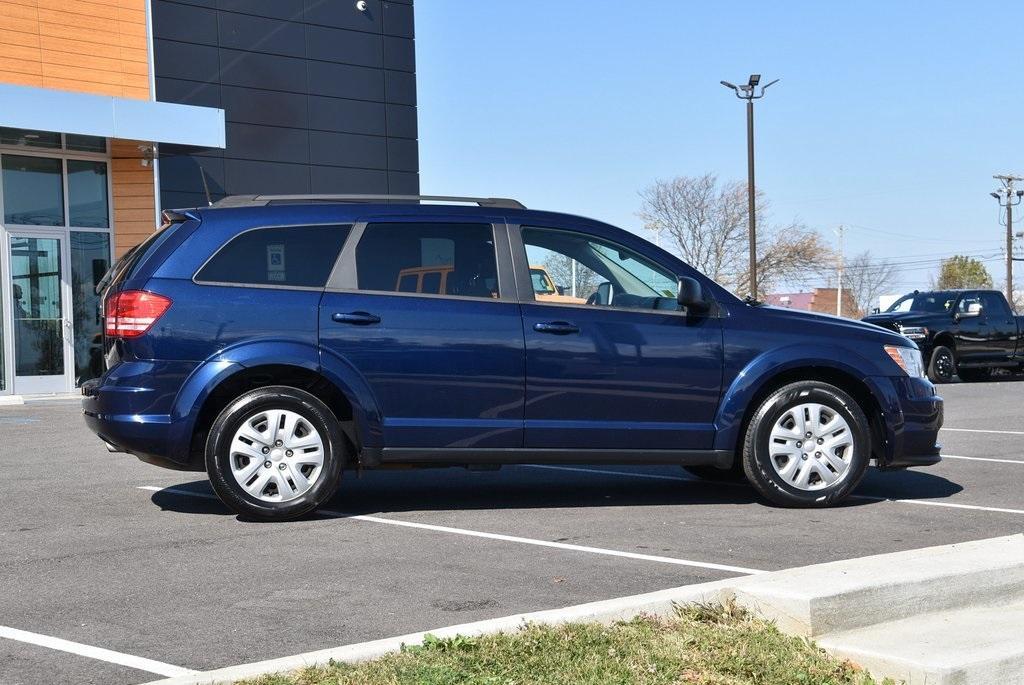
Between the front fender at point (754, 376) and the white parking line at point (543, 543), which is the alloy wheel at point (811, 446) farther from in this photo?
the white parking line at point (543, 543)

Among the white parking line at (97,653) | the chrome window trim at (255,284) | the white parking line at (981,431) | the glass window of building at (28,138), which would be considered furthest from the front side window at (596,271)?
the glass window of building at (28,138)

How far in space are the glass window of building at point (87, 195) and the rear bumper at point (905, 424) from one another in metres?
15.0

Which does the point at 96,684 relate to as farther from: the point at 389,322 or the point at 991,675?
the point at 389,322

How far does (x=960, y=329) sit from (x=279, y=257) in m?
18.1

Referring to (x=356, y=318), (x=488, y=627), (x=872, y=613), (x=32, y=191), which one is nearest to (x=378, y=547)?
(x=356, y=318)

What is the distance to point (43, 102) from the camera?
57.7ft

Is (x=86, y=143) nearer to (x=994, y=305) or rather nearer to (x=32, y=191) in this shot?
(x=32, y=191)

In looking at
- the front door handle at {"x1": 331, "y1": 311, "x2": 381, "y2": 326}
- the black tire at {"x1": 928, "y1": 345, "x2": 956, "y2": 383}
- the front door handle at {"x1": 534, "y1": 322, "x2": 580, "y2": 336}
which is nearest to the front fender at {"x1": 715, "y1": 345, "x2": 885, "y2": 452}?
the front door handle at {"x1": 534, "y1": 322, "x2": 580, "y2": 336}

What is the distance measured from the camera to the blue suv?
288 inches

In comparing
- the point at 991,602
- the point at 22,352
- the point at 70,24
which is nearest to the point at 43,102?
the point at 70,24

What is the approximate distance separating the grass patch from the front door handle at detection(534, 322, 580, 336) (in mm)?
3122

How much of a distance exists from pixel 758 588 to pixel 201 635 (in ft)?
7.08

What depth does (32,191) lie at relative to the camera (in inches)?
758

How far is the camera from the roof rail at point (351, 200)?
7761 millimetres
